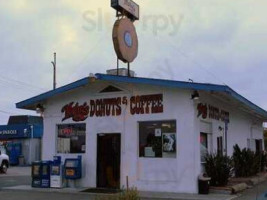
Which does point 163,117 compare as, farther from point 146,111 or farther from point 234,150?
point 234,150

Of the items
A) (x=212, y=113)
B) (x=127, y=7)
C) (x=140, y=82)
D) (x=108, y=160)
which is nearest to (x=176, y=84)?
(x=140, y=82)

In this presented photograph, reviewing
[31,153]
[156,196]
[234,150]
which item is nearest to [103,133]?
[156,196]

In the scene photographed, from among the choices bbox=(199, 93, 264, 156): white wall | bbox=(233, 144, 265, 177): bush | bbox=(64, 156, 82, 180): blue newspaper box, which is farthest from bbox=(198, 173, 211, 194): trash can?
bbox=(233, 144, 265, 177): bush

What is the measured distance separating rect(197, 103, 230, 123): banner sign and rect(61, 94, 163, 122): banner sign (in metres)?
1.49

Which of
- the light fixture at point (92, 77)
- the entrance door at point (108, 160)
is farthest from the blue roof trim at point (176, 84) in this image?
the entrance door at point (108, 160)

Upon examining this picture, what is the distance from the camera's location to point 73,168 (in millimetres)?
19375

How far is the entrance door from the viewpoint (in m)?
19.0

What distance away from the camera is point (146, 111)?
1855 cm

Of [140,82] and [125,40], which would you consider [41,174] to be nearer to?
[140,82]

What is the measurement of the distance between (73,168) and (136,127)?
302 cm

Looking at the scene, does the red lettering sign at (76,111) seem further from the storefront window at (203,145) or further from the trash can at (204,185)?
the trash can at (204,185)

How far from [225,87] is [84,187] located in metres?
6.84

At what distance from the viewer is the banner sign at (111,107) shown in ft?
60.5

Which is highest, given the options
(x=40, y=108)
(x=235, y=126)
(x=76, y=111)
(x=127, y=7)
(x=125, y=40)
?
(x=127, y=7)
